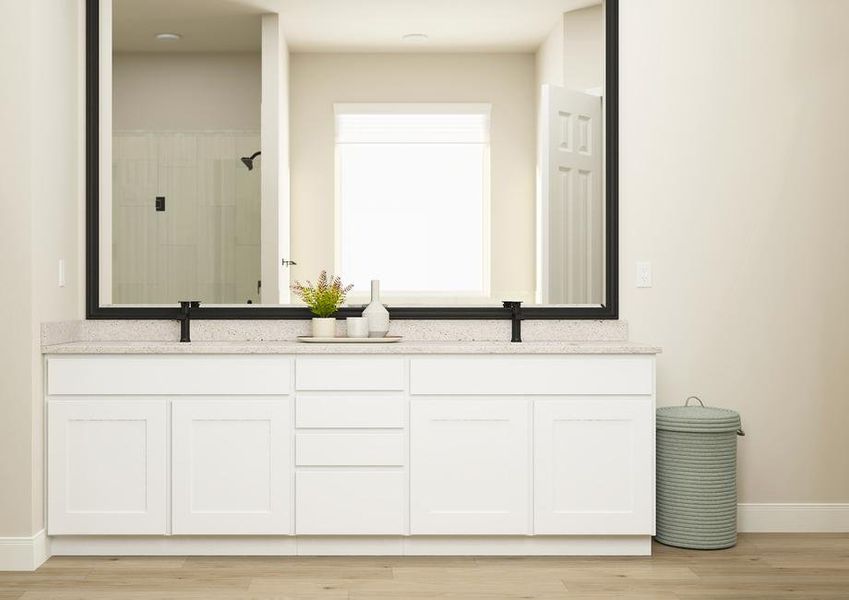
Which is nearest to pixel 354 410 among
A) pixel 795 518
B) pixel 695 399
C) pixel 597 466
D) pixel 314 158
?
pixel 597 466

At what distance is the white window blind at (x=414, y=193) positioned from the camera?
3549 mm

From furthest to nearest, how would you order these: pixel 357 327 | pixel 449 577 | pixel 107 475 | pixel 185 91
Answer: pixel 185 91
pixel 357 327
pixel 107 475
pixel 449 577

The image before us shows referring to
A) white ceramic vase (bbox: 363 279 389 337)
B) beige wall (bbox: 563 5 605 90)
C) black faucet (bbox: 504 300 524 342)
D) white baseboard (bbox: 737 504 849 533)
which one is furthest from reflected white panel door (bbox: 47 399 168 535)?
white baseboard (bbox: 737 504 849 533)

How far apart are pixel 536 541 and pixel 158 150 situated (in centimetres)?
213

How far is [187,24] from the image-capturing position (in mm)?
3553

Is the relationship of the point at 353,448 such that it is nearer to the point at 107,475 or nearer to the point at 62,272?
the point at 107,475

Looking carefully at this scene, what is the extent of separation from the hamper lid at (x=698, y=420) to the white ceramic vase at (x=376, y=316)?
Answer: 111cm

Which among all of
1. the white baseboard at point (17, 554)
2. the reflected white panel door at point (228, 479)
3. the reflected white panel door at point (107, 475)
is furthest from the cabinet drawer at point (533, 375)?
the white baseboard at point (17, 554)

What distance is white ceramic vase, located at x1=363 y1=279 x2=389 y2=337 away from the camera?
11.3ft

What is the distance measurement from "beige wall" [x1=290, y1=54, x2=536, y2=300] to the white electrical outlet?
1.45 ft

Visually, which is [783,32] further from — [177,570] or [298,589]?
[177,570]

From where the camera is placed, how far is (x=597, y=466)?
3.19 meters

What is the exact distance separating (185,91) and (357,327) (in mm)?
1178

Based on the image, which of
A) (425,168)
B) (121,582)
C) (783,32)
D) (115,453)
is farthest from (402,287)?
(783,32)
